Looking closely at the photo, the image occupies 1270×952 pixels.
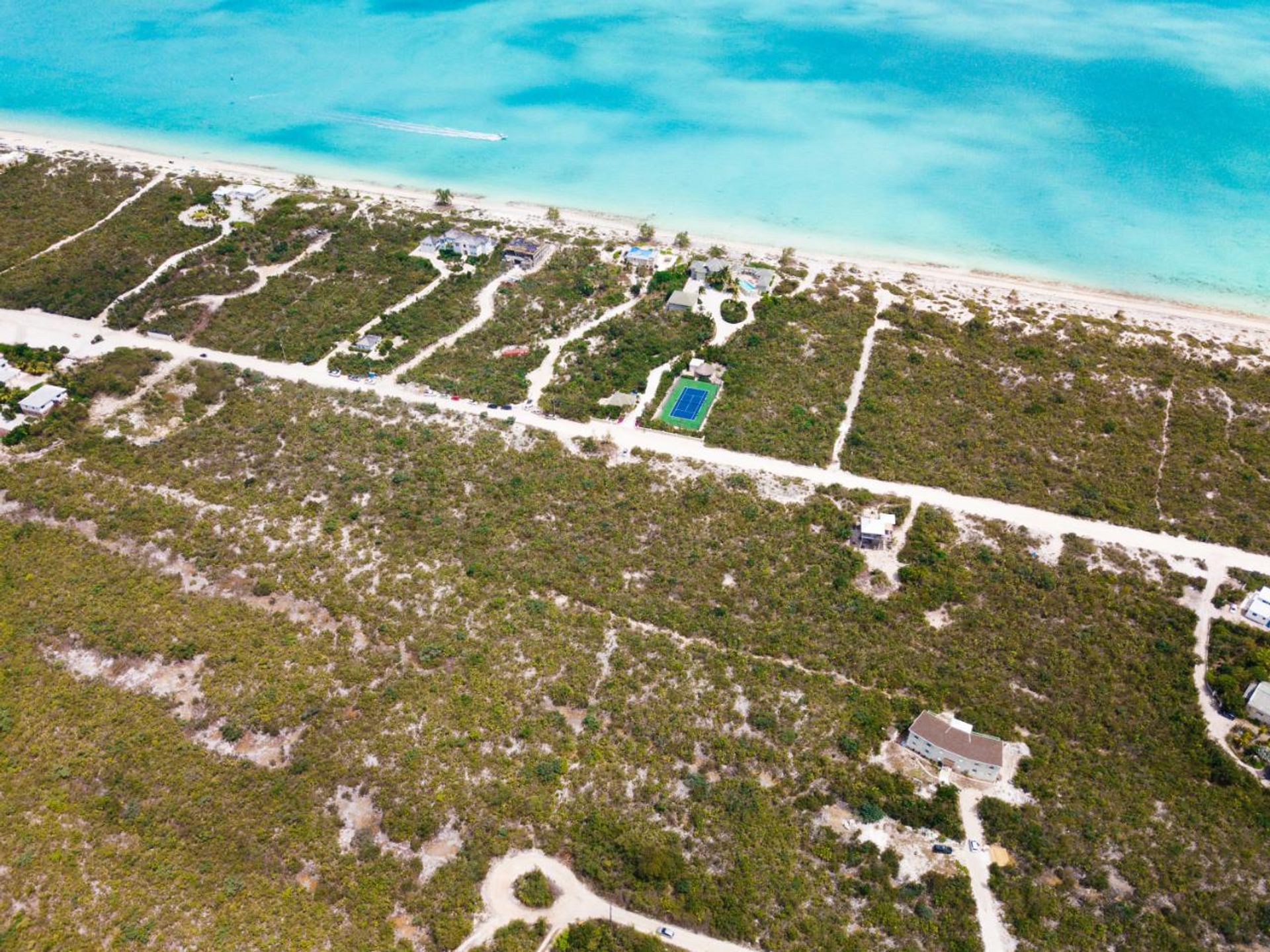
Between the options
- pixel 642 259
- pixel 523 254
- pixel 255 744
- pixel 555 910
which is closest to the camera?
pixel 555 910

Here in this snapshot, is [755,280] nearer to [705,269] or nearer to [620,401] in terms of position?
[705,269]

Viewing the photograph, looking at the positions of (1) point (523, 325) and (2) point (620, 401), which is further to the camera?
(1) point (523, 325)

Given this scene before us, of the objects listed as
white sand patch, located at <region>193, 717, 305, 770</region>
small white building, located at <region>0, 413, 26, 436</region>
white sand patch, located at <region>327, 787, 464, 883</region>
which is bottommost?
white sand patch, located at <region>327, 787, 464, 883</region>

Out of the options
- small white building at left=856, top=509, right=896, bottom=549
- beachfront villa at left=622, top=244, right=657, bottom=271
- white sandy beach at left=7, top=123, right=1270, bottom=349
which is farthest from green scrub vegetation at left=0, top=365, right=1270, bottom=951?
white sandy beach at left=7, top=123, right=1270, bottom=349

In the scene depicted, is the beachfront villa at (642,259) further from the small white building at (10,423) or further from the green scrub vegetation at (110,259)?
the small white building at (10,423)

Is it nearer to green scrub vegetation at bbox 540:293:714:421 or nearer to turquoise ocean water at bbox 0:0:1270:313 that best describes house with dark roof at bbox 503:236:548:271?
green scrub vegetation at bbox 540:293:714:421

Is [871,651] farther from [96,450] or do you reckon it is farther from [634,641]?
[96,450]

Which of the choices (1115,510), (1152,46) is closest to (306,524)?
(1115,510)

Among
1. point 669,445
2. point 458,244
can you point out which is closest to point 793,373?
point 669,445
